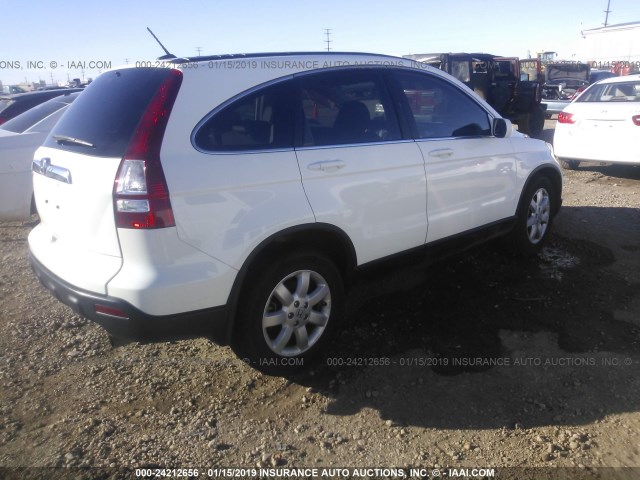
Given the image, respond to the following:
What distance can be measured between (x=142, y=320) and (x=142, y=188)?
63 cm

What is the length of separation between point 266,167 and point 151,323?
38.6 inches

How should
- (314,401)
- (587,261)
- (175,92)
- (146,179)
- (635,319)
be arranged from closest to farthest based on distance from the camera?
(146,179), (175,92), (314,401), (635,319), (587,261)

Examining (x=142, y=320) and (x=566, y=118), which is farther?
(x=566, y=118)

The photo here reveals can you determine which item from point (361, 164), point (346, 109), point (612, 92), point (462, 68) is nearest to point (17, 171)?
point (346, 109)

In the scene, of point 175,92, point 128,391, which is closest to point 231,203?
point 175,92

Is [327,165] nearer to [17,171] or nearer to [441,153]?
[441,153]

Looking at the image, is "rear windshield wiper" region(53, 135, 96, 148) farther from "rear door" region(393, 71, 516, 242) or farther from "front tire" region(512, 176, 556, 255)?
"front tire" region(512, 176, 556, 255)

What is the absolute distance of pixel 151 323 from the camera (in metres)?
2.51

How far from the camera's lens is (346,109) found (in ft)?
10.7

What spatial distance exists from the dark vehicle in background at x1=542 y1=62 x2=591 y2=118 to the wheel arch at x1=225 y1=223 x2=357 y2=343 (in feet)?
50.4

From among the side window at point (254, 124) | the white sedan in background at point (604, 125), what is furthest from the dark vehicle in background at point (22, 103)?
the white sedan in background at point (604, 125)

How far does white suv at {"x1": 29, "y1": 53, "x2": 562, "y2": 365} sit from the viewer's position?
247cm

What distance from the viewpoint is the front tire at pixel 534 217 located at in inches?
183

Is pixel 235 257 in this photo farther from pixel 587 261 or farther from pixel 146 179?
pixel 587 261
